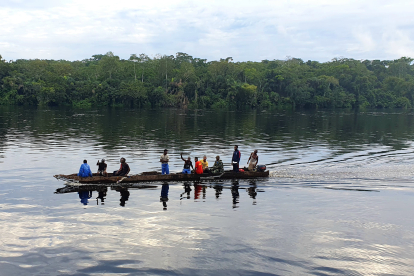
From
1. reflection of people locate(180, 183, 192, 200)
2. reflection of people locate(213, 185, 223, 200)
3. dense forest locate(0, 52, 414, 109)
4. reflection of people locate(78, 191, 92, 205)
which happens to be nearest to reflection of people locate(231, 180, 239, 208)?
reflection of people locate(213, 185, 223, 200)

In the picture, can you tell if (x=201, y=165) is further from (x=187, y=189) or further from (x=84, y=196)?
(x=84, y=196)

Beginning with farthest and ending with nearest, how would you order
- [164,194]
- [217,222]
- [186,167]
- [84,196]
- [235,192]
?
[186,167] → [235,192] → [164,194] → [84,196] → [217,222]

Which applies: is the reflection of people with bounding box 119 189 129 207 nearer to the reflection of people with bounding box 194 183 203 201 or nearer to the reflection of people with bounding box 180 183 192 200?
the reflection of people with bounding box 180 183 192 200

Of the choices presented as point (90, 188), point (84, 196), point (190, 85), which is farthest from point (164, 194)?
point (190, 85)

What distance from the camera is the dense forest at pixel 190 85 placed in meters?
131

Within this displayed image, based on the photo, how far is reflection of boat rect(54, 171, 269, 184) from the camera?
2495 cm

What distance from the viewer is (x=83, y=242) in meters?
16.4

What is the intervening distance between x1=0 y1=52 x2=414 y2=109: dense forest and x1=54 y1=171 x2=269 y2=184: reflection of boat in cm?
10694

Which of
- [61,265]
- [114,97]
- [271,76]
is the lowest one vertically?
[61,265]

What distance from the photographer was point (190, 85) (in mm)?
137500

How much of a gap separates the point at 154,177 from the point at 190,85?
113m

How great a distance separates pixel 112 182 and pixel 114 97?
110 meters

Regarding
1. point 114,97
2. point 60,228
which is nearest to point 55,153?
point 60,228

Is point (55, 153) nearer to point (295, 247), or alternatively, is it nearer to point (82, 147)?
point (82, 147)
